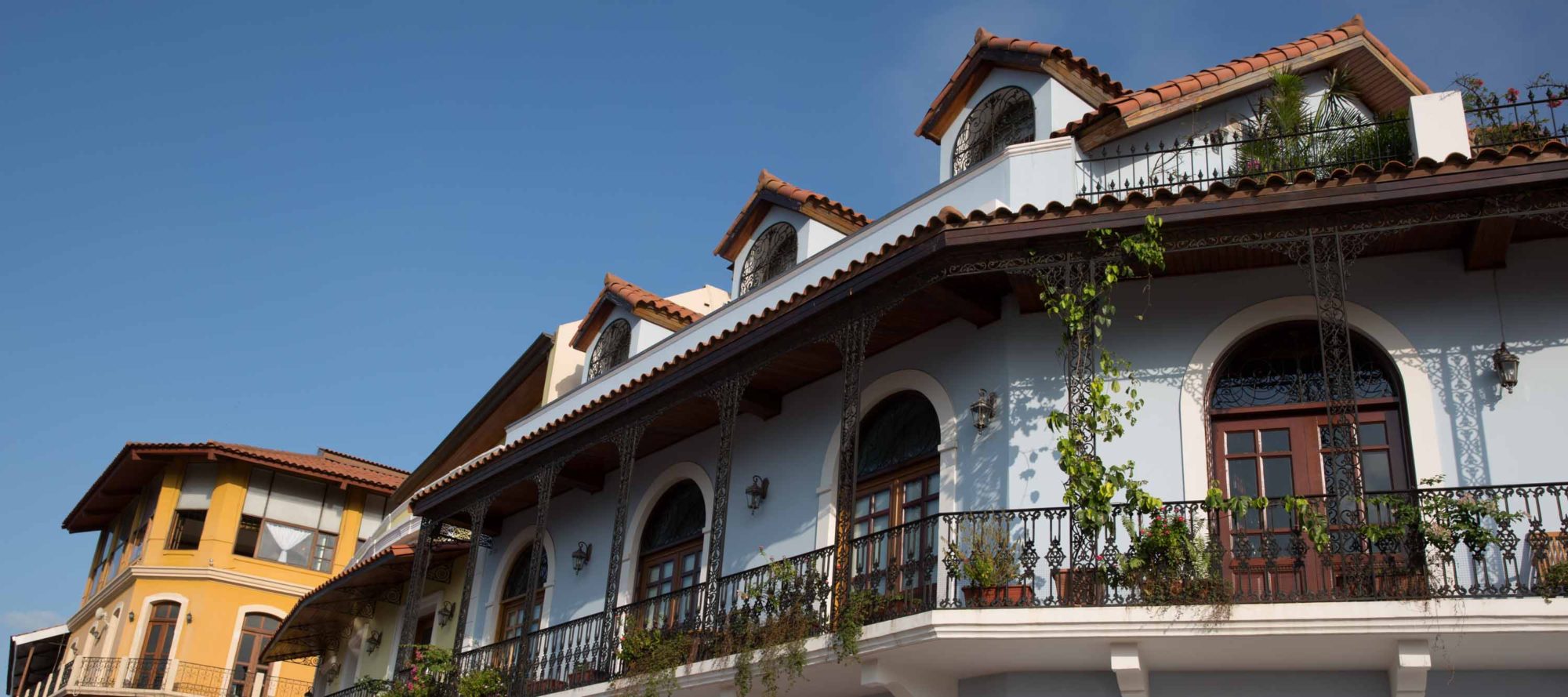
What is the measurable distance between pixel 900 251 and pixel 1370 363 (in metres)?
3.82

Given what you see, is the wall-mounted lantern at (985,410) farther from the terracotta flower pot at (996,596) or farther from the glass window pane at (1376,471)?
the glass window pane at (1376,471)

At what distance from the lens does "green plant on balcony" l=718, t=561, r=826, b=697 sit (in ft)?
36.6

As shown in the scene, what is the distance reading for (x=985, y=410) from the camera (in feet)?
38.3

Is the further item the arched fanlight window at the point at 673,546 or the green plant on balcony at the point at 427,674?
the green plant on balcony at the point at 427,674

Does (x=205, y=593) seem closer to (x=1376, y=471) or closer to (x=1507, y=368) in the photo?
(x=1376, y=471)

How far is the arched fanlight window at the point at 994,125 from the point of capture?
14781mm

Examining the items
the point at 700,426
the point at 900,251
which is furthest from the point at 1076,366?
the point at 700,426

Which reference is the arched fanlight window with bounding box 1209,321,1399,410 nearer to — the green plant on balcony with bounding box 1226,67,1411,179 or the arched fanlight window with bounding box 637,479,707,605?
the green plant on balcony with bounding box 1226,67,1411,179

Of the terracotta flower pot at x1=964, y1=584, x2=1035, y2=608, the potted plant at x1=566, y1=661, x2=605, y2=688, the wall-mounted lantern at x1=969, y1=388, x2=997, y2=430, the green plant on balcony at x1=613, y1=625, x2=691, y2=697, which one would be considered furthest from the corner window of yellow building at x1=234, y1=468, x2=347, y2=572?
the terracotta flower pot at x1=964, y1=584, x2=1035, y2=608

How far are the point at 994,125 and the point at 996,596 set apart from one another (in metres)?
6.72

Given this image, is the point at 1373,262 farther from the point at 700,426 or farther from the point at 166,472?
the point at 166,472

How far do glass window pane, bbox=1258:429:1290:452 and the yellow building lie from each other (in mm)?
25371

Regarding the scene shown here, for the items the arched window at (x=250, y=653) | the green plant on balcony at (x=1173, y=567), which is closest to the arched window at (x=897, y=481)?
the green plant on balcony at (x=1173, y=567)

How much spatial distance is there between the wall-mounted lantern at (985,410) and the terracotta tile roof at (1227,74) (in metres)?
2.83
